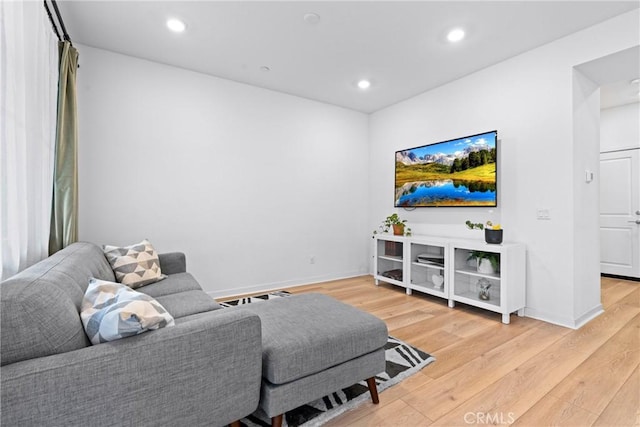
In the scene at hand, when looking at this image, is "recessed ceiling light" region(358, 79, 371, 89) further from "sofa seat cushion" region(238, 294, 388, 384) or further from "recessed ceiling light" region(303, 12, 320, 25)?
"sofa seat cushion" region(238, 294, 388, 384)

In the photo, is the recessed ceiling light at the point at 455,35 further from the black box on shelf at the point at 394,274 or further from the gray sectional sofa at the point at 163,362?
the black box on shelf at the point at 394,274

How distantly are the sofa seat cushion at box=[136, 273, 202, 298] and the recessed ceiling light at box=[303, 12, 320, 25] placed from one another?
7.83 ft

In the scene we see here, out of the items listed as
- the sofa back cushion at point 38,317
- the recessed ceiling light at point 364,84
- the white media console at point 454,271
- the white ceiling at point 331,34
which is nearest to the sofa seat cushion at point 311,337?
the sofa back cushion at point 38,317

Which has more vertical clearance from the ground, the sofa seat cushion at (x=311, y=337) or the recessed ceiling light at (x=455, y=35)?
the recessed ceiling light at (x=455, y=35)

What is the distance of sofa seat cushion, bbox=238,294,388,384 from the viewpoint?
4.38ft

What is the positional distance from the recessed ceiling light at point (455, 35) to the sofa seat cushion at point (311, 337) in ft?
8.35

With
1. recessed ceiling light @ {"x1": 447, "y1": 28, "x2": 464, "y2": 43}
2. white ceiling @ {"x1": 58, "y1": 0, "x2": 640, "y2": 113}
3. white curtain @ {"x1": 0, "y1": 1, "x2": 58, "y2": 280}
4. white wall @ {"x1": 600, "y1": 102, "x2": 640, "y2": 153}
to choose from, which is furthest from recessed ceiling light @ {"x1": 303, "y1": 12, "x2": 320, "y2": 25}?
white wall @ {"x1": 600, "y1": 102, "x2": 640, "y2": 153}

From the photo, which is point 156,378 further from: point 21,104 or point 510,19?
point 510,19

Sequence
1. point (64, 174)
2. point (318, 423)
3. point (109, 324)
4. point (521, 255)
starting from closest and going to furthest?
point (109, 324)
point (318, 423)
point (64, 174)
point (521, 255)

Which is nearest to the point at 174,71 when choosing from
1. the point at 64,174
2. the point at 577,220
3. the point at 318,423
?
the point at 64,174

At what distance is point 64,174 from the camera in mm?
2373

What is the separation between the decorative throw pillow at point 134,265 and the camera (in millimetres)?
2354

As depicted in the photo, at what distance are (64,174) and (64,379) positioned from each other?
2.12 metres

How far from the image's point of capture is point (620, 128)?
448 centimetres
